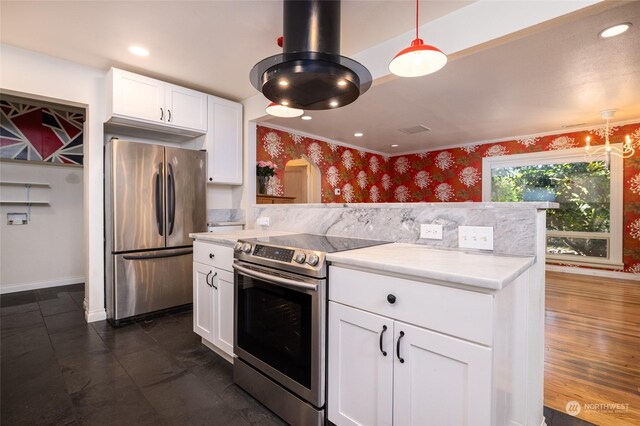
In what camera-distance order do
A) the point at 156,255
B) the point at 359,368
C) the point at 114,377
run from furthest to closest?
1. the point at 156,255
2. the point at 114,377
3. the point at 359,368

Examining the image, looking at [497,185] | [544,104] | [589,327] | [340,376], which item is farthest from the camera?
[497,185]

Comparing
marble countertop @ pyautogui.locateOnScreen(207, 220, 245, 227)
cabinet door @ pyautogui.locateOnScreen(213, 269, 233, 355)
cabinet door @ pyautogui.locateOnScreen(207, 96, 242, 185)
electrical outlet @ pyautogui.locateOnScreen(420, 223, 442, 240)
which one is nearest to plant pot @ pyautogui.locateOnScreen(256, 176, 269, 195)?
cabinet door @ pyautogui.locateOnScreen(207, 96, 242, 185)

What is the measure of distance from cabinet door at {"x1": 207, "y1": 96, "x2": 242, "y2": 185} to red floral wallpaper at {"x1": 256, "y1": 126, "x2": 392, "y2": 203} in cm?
70

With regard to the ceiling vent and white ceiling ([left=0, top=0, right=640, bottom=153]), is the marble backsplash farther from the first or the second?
the ceiling vent

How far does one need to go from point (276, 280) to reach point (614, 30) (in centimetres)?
307

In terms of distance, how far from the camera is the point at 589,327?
9.31 feet

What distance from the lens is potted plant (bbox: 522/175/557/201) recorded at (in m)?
5.28

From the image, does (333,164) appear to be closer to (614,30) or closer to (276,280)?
(614,30)

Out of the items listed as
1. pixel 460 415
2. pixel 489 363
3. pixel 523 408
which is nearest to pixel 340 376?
pixel 460 415

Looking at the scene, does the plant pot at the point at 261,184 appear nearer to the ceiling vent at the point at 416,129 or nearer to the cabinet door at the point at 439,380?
the ceiling vent at the point at 416,129

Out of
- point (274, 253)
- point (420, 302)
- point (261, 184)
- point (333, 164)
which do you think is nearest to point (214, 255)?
point (274, 253)

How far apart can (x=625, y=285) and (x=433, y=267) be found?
518 cm

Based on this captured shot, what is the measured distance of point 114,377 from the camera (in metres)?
1.99

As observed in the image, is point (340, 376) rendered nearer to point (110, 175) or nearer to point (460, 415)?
point (460, 415)
